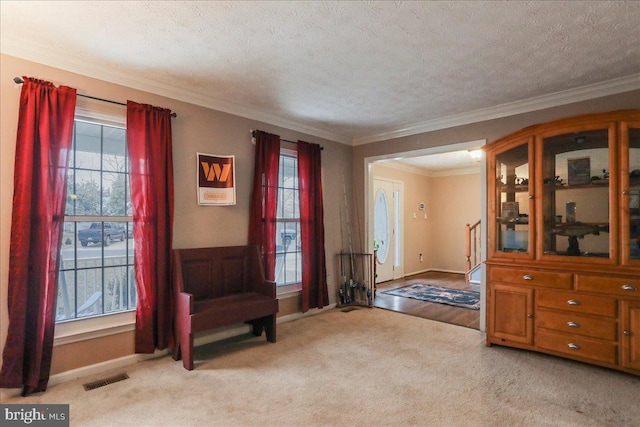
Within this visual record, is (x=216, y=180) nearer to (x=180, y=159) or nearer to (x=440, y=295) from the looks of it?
(x=180, y=159)

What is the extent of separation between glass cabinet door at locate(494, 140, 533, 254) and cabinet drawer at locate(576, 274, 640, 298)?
48 cm

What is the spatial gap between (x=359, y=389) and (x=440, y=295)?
351 cm

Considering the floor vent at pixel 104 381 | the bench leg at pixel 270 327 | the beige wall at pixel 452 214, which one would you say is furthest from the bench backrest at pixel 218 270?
the beige wall at pixel 452 214

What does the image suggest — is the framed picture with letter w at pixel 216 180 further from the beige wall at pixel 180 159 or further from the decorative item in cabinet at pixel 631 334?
the decorative item in cabinet at pixel 631 334

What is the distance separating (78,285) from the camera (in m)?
2.76

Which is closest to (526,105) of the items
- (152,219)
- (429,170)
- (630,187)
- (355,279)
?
(630,187)

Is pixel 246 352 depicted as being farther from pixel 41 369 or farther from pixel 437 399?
pixel 437 399

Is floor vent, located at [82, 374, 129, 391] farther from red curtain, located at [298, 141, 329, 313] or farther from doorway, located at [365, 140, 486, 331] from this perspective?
doorway, located at [365, 140, 486, 331]

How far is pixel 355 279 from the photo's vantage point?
5094mm

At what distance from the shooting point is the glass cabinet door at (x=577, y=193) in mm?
2842

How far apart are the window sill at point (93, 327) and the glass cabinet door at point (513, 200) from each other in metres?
3.56

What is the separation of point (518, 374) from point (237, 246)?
9.31 ft

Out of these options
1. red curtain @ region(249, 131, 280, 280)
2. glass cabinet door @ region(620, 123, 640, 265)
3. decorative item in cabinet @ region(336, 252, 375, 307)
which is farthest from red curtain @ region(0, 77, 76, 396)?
glass cabinet door @ region(620, 123, 640, 265)

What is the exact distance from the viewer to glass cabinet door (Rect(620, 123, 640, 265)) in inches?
106
